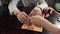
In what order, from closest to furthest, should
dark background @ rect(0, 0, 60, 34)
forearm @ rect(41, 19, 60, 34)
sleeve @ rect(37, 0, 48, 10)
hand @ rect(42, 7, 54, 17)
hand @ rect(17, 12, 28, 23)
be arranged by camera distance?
forearm @ rect(41, 19, 60, 34), dark background @ rect(0, 0, 60, 34), hand @ rect(17, 12, 28, 23), hand @ rect(42, 7, 54, 17), sleeve @ rect(37, 0, 48, 10)

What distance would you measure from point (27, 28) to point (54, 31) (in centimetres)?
47

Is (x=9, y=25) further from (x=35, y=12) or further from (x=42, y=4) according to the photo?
(x=42, y=4)

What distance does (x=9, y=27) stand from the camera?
1.00 metres

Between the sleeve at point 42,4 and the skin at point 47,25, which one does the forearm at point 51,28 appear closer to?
the skin at point 47,25

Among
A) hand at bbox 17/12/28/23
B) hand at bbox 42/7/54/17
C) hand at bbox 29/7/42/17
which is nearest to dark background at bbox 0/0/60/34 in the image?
hand at bbox 17/12/28/23

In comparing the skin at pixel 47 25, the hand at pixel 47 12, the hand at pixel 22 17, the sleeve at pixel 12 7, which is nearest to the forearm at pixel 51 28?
the skin at pixel 47 25

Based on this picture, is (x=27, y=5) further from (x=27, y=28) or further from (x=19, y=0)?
(x=27, y=28)

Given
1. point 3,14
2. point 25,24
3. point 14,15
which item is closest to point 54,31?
A: point 25,24

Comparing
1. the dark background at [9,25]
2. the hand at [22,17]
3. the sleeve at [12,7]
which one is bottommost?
the dark background at [9,25]

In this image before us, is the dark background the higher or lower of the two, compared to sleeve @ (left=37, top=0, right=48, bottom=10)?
lower

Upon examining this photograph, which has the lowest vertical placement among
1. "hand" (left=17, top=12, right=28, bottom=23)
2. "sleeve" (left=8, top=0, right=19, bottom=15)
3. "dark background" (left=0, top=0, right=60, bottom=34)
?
"dark background" (left=0, top=0, right=60, bottom=34)

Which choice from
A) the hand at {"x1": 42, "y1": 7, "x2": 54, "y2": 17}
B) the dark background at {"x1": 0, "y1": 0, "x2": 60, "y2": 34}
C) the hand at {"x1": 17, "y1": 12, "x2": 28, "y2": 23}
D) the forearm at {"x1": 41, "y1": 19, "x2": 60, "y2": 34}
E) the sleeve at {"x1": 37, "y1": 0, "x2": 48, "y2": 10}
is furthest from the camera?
the sleeve at {"x1": 37, "y1": 0, "x2": 48, "y2": 10}

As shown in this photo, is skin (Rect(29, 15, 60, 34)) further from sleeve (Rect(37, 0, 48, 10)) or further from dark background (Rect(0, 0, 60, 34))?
sleeve (Rect(37, 0, 48, 10))

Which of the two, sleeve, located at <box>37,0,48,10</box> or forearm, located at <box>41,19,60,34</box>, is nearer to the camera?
forearm, located at <box>41,19,60,34</box>
